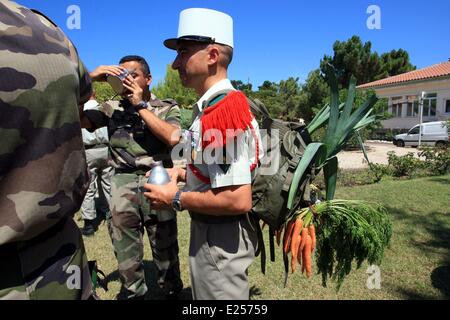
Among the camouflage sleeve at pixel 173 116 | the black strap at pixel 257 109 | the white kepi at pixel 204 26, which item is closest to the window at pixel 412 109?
the camouflage sleeve at pixel 173 116

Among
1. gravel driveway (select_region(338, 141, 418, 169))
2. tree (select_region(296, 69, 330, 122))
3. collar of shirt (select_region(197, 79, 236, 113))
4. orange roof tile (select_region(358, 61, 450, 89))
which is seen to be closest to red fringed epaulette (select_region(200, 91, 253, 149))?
collar of shirt (select_region(197, 79, 236, 113))

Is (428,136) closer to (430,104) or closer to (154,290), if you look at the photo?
(430,104)

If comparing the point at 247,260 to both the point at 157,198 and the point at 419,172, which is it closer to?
the point at 157,198

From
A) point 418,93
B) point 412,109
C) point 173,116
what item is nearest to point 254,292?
point 173,116

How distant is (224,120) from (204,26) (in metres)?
0.56

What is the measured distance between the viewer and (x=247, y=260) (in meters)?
1.87

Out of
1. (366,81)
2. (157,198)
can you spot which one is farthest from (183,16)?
(366,81)

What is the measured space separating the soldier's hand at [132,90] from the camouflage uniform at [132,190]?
0.30 meters

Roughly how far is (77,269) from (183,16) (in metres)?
1.32

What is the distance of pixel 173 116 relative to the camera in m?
3.11

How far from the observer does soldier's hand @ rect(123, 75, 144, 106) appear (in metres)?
2.73

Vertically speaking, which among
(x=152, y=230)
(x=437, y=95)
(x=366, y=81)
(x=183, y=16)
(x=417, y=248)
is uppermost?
(x=366, y=81)

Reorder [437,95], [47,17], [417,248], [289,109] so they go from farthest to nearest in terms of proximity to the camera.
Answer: [289,109] < [437,95] < [417,248] < [47,17]

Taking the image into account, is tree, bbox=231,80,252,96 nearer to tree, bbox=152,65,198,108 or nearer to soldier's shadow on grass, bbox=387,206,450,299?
soldier's shadow on grass, bbox=387,206,450,299
